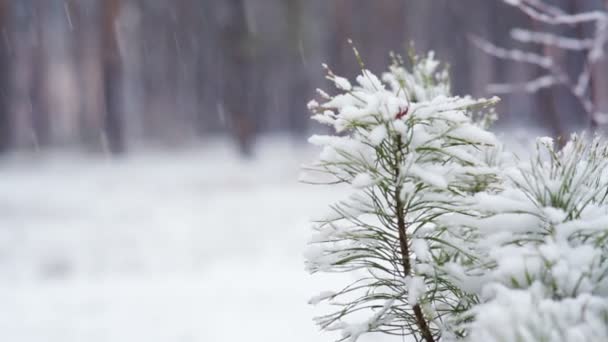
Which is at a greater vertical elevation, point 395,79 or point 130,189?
point 395,79

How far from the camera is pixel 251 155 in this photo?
54.7ft

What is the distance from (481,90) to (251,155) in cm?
1720

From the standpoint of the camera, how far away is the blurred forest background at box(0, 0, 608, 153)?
1845 cm

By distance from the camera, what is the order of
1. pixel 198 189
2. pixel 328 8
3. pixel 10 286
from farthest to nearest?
pixel 328 8 < pixel 198 189 < pixel 10 286

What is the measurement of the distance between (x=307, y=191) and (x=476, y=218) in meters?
10.4

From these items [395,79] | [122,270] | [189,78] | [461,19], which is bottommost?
[122,270]

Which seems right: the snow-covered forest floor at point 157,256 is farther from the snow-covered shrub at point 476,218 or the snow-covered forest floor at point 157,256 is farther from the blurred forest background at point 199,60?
the blurred forest background at point 199,60

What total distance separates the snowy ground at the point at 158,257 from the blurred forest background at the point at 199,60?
5086 mm

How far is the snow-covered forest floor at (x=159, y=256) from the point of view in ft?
18.0

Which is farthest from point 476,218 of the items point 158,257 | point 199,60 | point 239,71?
point 199,60

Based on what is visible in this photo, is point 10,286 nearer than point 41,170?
Yes

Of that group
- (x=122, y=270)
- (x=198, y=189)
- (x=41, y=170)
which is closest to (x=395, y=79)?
(x=122, y=270)

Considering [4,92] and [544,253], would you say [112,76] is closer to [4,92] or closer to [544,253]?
[4,92]

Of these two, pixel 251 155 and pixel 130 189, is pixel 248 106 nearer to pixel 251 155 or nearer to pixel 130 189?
pixel 251 155
